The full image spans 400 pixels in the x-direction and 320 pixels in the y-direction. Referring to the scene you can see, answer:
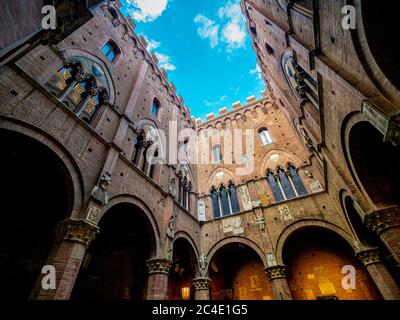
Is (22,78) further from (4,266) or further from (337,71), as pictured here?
(337,71)

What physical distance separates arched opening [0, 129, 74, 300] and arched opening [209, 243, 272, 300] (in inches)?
325

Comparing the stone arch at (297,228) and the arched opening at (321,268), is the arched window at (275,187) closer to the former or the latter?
the stone arch at (297,228)

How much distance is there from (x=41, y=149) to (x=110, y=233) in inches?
206

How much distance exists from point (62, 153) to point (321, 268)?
1348 cm

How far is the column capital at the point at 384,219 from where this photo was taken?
19.7 feet

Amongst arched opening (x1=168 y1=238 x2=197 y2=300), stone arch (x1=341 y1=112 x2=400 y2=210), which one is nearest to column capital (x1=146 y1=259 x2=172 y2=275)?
arched opening (x1=168 y1=238 x2=197 y2=300)

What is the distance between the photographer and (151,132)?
11.3 metres

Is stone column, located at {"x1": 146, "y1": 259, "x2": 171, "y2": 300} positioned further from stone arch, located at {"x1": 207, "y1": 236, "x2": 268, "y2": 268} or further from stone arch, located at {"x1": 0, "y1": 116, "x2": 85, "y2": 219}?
stone arch, located at {"x1": 207, "y1": 236, "x2": 268, "y2": 268}

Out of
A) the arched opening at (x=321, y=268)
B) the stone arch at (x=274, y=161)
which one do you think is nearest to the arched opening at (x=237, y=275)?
the arched opening at (x=321, y=268)

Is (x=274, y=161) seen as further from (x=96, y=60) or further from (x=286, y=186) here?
(x=96, y=60)

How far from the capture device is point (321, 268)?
37.0ft

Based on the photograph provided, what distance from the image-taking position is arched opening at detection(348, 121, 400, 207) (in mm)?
6121

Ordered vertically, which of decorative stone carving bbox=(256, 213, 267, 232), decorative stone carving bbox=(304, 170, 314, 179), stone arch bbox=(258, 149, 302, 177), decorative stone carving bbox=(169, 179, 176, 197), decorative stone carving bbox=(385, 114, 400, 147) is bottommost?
decorative stone carving bbox=(385, 114, 400, 147)
